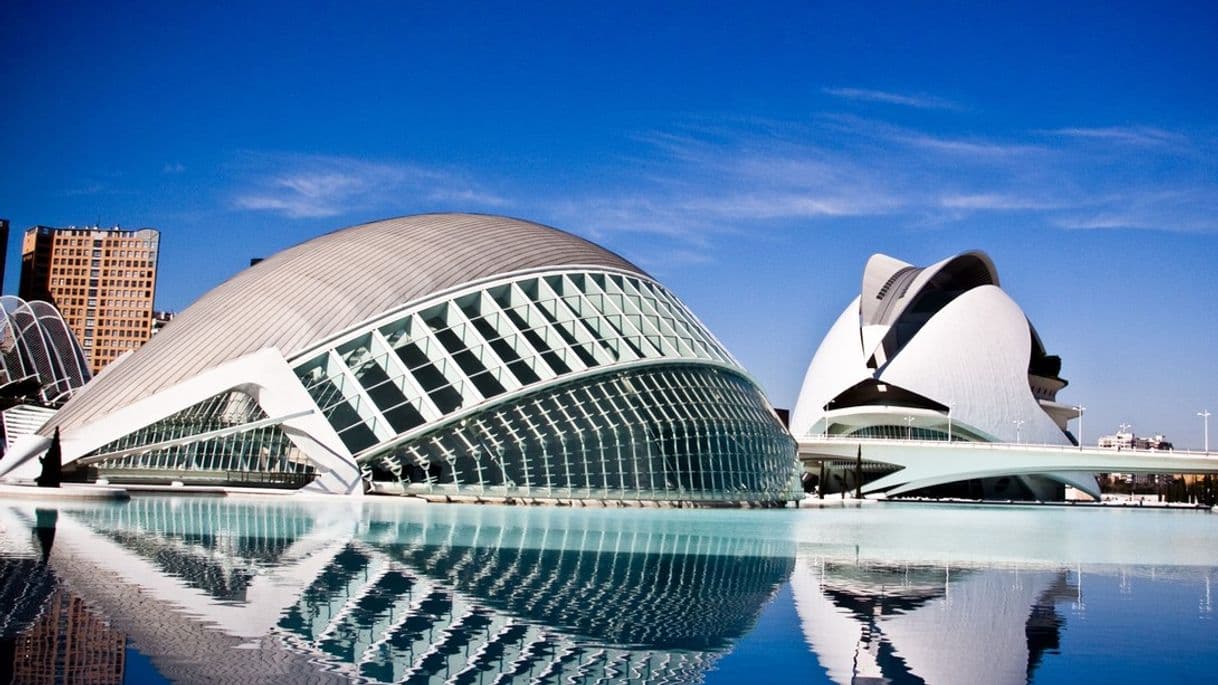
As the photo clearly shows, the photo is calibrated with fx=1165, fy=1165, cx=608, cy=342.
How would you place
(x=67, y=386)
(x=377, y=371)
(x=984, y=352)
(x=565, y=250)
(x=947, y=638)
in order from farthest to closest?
(x=984, y=352) < (x=67, y=386) < (x=565, y=250) < (x=377, y=371) < (x=947, y=638)

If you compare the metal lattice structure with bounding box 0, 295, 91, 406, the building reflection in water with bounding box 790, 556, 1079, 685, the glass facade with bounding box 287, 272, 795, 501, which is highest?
the metal lattice structure with bounding box 0, 295, 91, 406

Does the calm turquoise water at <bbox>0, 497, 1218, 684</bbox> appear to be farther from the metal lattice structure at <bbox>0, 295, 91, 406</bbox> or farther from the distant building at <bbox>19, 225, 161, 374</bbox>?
the distant building at <bbox>19, 225, 161, 374</bbox>

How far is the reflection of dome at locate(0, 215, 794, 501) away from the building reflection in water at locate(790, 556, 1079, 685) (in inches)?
751

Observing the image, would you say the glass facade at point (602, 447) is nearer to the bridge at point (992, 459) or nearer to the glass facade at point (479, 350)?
the glass facade at point (479, 350)

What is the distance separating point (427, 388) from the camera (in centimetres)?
3400

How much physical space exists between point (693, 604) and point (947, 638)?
2699 mm

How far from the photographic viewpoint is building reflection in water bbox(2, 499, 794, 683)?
8.09 metres

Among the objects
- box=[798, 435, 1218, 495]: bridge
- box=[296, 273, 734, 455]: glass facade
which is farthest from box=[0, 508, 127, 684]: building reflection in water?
box=[798, 435, 1218, 495]: bridge

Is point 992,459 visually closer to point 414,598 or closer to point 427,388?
point 427,388

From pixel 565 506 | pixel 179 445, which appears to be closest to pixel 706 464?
pixel 565 506

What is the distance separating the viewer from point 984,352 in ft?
286

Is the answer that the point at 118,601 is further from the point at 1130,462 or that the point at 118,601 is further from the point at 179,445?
the point at 1130,462

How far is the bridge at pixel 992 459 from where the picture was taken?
246 ft

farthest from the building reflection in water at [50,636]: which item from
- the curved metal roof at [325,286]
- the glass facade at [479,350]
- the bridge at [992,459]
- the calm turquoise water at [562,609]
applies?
the bridge at [992,459]
